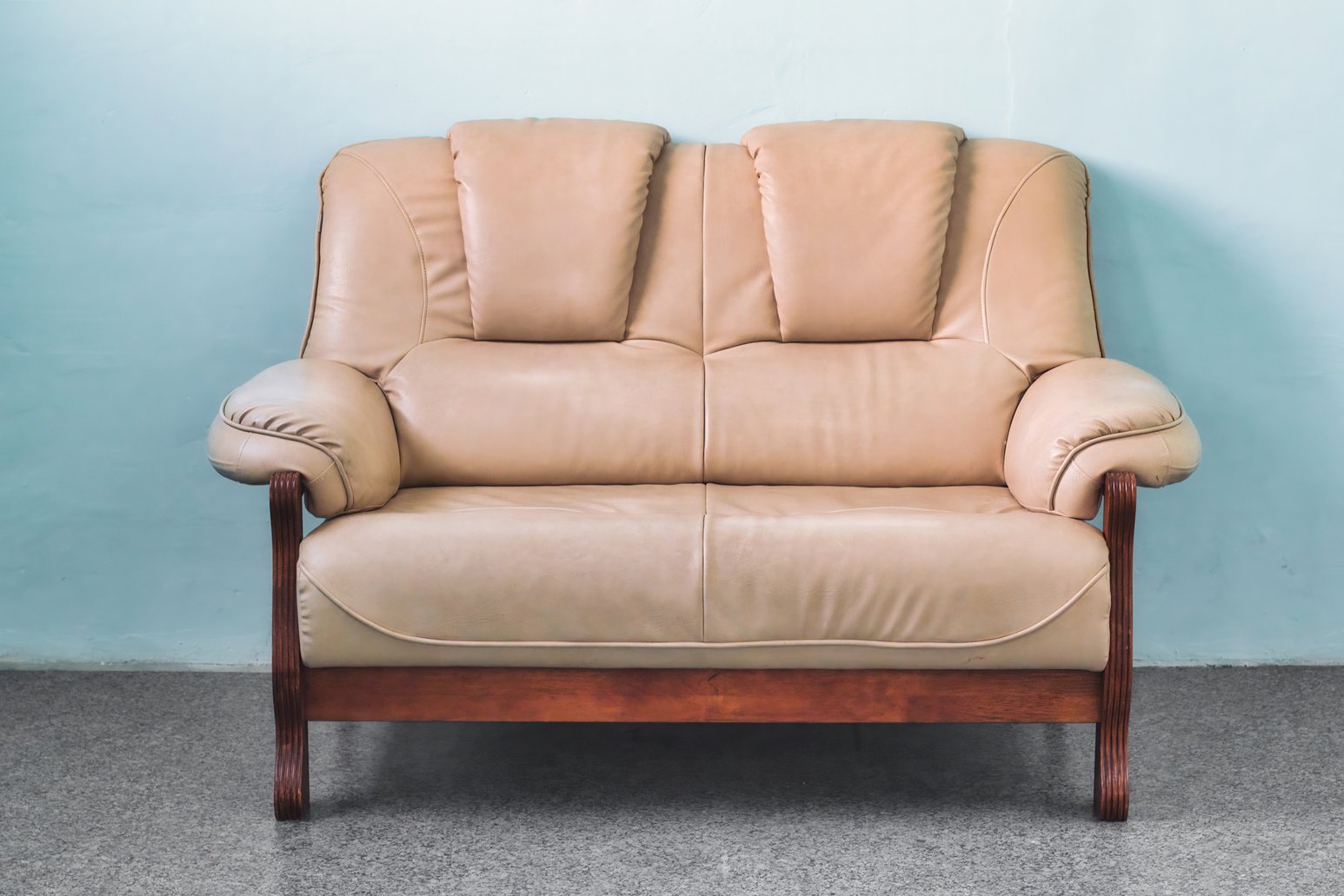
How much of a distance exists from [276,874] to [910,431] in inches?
48.8

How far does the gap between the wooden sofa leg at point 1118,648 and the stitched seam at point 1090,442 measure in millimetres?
59

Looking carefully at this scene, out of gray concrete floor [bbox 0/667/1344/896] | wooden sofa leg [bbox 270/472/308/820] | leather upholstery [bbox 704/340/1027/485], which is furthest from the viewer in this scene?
leather upholstery [bbox 704/340/1027/485]

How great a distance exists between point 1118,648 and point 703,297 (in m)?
0.99

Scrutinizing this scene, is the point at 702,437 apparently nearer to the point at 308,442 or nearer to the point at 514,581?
the point at 514,581

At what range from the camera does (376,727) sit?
2.11m

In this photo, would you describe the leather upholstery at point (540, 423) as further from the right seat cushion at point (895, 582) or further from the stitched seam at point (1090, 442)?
the stitched seam at point (1090, 442)

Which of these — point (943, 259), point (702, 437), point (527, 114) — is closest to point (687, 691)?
point (702, 437)

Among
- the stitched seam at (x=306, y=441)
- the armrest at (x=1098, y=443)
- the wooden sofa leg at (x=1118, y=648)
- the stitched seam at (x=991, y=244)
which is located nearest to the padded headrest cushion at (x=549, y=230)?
the stitched seam at (x=306, y=441)

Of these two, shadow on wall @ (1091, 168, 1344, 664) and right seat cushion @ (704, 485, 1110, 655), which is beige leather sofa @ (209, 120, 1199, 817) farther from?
shadow on wall @ (1091, 168, 1344, 664)

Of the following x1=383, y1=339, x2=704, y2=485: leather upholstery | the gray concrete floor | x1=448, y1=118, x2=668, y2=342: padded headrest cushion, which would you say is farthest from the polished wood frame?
x1=448, y1=118, x2=668, y2=342: padded headrest cushion

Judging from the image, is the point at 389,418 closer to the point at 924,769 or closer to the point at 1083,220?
the point at 924,769

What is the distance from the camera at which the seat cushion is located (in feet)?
5.36

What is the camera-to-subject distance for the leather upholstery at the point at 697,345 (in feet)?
5.73

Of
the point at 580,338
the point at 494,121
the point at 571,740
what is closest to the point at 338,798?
the point at 571,740
